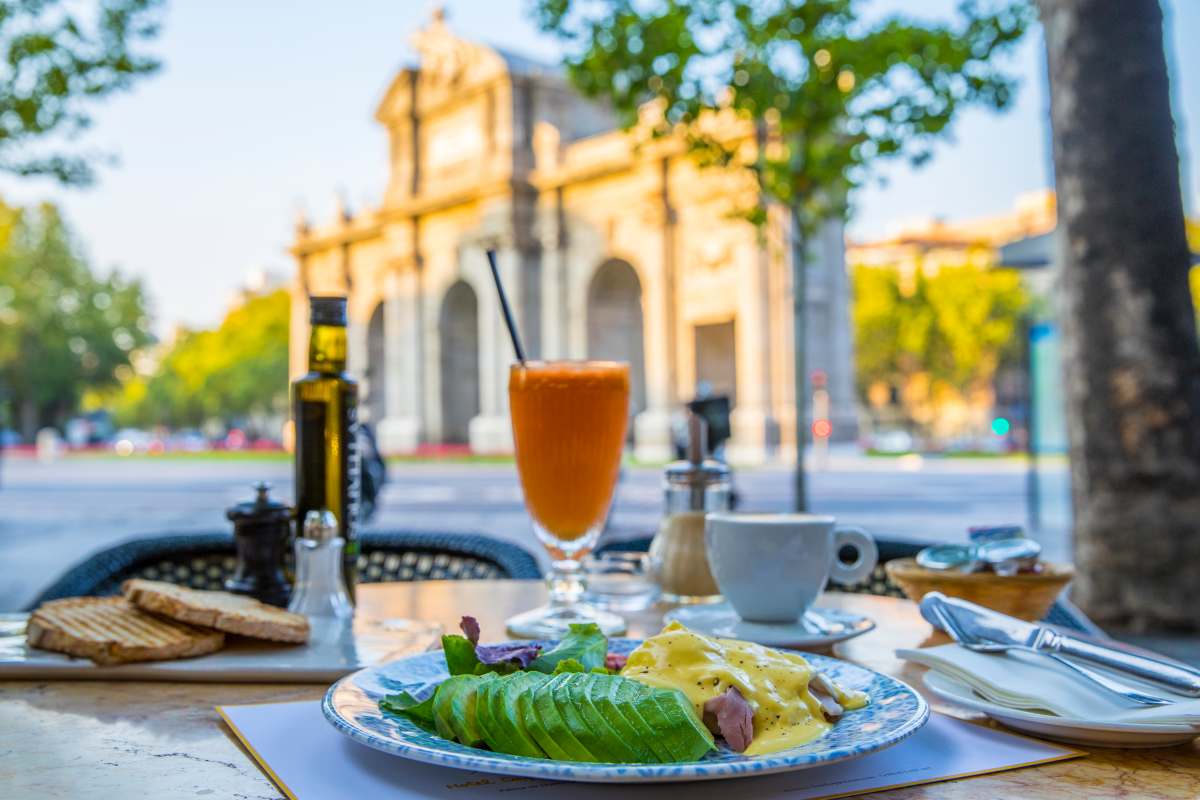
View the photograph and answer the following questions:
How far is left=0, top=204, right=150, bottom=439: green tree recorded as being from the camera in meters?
47.3

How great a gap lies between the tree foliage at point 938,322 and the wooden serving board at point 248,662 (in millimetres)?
43023

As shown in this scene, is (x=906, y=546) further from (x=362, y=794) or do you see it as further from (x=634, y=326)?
(x=634, y=326)

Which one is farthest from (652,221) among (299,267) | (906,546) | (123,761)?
(123,761)

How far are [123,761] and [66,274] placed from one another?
53.0m

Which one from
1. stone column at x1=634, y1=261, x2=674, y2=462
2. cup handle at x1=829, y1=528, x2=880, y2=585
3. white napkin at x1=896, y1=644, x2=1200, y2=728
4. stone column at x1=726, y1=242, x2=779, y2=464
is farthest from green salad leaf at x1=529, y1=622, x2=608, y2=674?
stone column at x1=634, y1=261, x2=674, y2=462

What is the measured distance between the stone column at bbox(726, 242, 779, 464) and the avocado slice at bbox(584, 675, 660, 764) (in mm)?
24800

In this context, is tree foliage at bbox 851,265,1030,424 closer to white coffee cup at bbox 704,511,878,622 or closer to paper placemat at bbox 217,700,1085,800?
white coffee cup at bbox 704,511,878,622

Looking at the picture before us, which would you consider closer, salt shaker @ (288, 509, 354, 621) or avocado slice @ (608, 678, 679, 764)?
avocado slice @ (608, 678, 679, 764)

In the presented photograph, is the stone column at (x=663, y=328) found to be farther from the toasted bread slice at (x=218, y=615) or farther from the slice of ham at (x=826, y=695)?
the slice of ham at (x=826, y=695)

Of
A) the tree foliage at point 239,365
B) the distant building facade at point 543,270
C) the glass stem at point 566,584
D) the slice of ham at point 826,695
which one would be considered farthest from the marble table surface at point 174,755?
the tree foliage at point 239,365

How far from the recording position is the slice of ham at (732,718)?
34.3 inches

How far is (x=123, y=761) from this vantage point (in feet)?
3.08

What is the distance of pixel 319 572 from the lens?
1501 mm

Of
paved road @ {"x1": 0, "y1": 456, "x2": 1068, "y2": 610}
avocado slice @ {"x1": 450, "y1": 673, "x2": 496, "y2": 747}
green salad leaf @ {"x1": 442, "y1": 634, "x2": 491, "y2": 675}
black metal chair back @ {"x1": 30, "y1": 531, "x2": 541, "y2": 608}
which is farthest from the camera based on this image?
paved road @ {"x1": 0, "y1": 456, "x2": 1068, "y2": 610}
